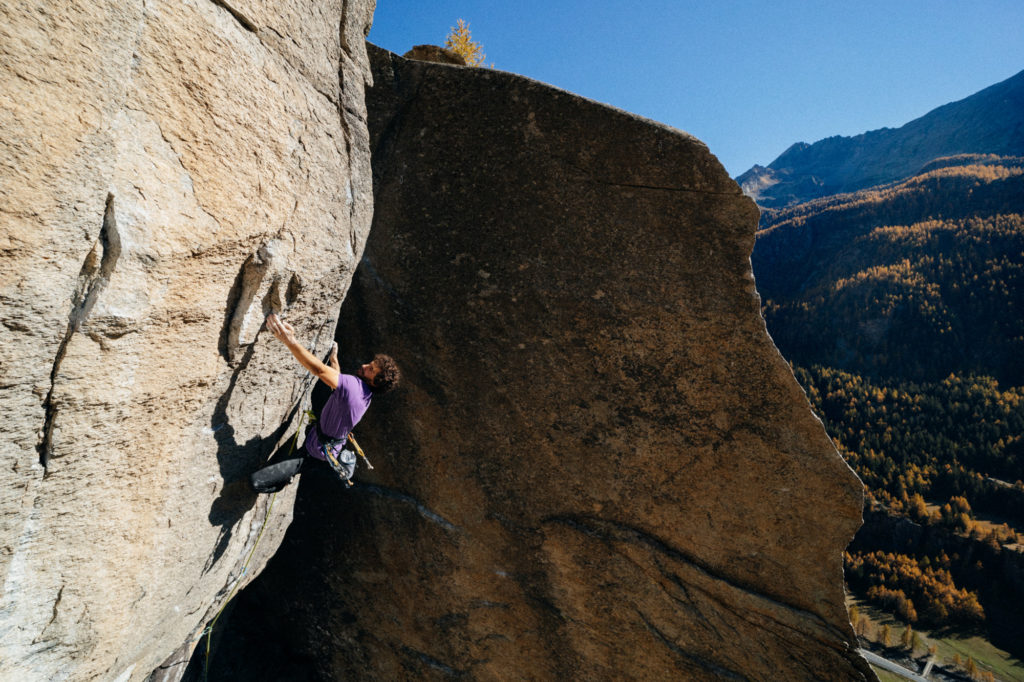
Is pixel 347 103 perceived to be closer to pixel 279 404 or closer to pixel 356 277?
pixel 356 277

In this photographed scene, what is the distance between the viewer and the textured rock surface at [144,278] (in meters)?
2.07

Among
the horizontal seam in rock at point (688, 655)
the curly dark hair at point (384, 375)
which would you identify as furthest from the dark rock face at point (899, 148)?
the curly dark hair at point (384, 375)

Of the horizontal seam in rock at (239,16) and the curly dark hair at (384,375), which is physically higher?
the horizontal seam in rock at (239,16)

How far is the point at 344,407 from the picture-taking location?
3.70 meters

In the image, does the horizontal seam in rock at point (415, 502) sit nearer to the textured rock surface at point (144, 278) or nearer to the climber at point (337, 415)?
the climber at point (337, 415)

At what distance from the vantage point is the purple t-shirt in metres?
3.66

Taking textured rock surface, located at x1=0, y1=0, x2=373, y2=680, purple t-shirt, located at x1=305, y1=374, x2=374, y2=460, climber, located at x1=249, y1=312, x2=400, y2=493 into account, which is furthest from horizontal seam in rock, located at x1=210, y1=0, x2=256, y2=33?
purple t-shirt, located at x1=305, y1=374, x2=374, y2=460

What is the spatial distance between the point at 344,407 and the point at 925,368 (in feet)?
198

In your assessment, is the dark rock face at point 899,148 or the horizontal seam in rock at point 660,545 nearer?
the horizontal seam in rock at point 660,545

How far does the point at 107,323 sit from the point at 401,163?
8.65 ft

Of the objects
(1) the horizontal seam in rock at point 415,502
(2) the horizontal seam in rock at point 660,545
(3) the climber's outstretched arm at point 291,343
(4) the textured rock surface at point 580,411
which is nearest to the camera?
(3) the climber's outstretched arm at point 291,343

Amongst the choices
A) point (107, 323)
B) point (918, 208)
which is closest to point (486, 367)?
point (107, 323)

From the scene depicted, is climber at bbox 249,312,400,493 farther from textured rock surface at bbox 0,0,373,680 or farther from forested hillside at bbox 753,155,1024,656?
forested hillside at bbox 753,155,1024,656

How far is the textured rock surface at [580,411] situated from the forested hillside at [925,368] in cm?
3044
